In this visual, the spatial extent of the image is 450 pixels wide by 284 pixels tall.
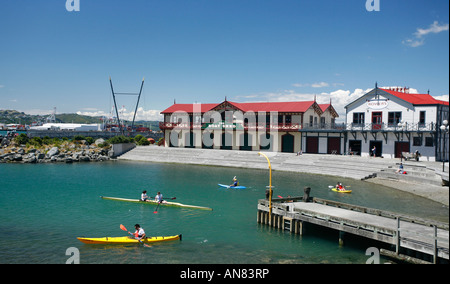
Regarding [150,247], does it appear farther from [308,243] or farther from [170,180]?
[170,180]

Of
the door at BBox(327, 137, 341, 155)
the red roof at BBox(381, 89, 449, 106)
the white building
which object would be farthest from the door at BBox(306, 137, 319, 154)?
the red roof at BBox(381, 89, 449, 106)

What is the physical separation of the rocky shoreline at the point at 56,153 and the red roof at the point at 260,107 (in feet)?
52.6

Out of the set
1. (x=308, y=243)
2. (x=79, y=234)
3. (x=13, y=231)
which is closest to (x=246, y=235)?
(x=308, y=243)

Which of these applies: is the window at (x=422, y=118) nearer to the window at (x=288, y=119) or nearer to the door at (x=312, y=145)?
the door at (x=312, y=145)

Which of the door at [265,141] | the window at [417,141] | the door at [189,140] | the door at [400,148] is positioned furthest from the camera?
the door at [189,140]

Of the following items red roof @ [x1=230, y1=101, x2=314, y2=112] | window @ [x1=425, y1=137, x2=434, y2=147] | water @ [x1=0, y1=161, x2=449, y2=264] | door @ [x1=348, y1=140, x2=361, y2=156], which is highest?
red roof @ [x1=230, y1=101, x2=314, y2=112]

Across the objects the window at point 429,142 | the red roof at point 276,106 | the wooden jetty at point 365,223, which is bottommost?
the wooden jetty at point 365,223

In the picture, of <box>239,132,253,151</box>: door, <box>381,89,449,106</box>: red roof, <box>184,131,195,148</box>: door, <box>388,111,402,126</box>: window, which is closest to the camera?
<box>381,89,449,106</box>: red roof

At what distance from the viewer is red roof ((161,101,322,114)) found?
6011cm

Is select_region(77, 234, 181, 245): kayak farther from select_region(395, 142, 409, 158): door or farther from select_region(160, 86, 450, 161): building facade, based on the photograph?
select_region(395, 142, 409, 158): door

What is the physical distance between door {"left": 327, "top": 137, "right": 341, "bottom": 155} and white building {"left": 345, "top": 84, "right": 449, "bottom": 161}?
1.65 metres

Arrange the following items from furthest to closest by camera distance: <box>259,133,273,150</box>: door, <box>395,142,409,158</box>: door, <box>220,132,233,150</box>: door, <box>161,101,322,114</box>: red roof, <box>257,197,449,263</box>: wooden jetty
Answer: <box>220,132,233,150</box>: door → <box>259,133,273,150</box>: door → <box>161,101,322,114</box>: red roof → <box>395,142,409,158</box>: door → <box>257,197,449,263</box>: wooden jetty

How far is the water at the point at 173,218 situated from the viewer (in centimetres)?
1856

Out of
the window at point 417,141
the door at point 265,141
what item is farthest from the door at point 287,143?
the window at point 417,141
